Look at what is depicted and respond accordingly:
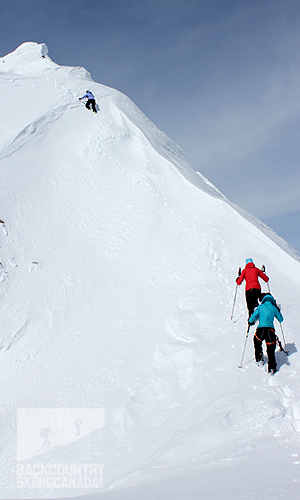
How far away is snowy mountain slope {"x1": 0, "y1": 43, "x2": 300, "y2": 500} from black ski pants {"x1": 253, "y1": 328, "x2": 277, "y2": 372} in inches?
10.3

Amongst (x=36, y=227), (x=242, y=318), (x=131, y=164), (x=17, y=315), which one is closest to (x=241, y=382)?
(x=242, y=318)

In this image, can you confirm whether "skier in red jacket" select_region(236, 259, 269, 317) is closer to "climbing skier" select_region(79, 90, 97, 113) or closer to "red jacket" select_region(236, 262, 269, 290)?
"red jacket" select_region(236, 262, 269, 290)

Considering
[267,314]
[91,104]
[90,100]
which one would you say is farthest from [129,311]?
[91,104]

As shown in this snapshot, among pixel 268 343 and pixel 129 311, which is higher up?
pixel 129 311

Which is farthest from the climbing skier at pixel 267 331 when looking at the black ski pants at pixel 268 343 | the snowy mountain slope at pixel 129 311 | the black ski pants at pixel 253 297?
the black ski pants at pixel 253 297

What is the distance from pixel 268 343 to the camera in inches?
266

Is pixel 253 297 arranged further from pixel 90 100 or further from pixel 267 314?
pixel 90 100

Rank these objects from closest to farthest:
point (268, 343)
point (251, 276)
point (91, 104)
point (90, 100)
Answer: point (268, 343) < point (251, 276) < point (90, 100) < point (91, 104)

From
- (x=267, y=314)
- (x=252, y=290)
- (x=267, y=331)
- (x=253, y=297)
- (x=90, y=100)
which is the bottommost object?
(x=267, y=331)

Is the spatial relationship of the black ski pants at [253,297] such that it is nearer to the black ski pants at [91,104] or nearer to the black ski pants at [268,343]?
the black ski pants at [268,343]

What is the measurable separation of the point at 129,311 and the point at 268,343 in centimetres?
531

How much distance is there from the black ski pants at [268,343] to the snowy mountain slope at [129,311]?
26cm

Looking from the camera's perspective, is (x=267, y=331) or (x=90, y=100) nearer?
(x=267, y=331)

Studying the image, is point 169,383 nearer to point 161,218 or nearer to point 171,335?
point 171,335
